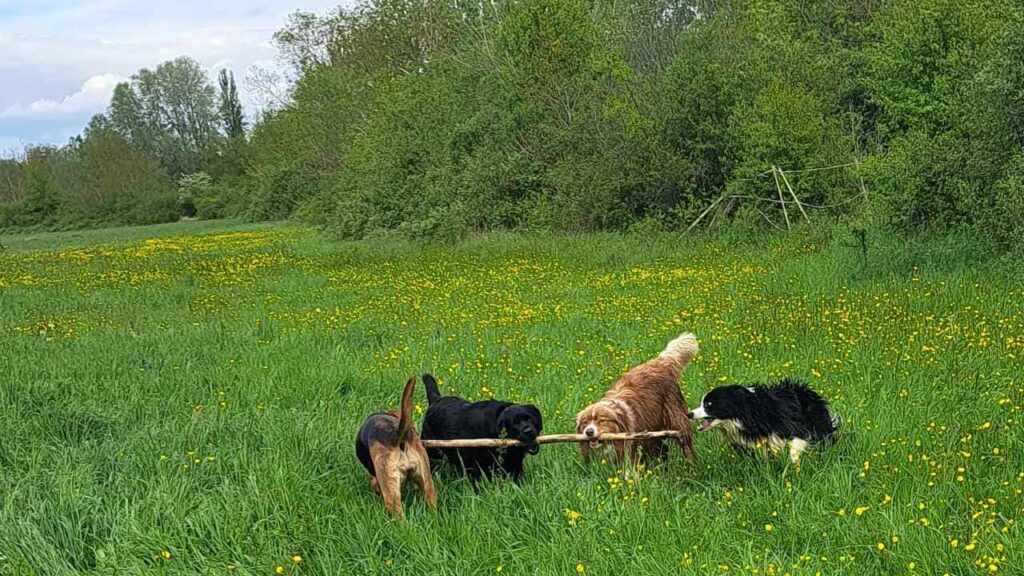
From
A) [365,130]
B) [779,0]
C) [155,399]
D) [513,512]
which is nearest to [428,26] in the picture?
[365,130]

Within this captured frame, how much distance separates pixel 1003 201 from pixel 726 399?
326 inches

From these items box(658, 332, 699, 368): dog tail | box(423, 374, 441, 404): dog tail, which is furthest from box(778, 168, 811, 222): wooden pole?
box(423, 374, 441, 404): dog tail

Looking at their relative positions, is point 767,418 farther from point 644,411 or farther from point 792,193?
point 792,193

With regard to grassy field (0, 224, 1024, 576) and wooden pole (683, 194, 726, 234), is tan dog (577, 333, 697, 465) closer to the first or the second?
grassy field (0, 224, 1024, 576)

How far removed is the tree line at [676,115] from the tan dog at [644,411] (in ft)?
24.1

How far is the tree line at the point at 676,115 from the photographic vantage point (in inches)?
534

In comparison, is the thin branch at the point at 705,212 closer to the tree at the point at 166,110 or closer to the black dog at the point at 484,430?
the black dog at the point at 484,430

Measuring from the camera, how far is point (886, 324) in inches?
340

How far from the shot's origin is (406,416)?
4.33 metres

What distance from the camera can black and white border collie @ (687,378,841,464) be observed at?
201 inches

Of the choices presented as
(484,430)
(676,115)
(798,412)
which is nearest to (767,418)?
(798,412)

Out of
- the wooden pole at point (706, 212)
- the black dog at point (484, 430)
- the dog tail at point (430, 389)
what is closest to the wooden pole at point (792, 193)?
the wooden pole at point (706, 212)

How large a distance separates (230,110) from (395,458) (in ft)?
306

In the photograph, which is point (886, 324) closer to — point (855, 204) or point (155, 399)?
point (155, 399)
